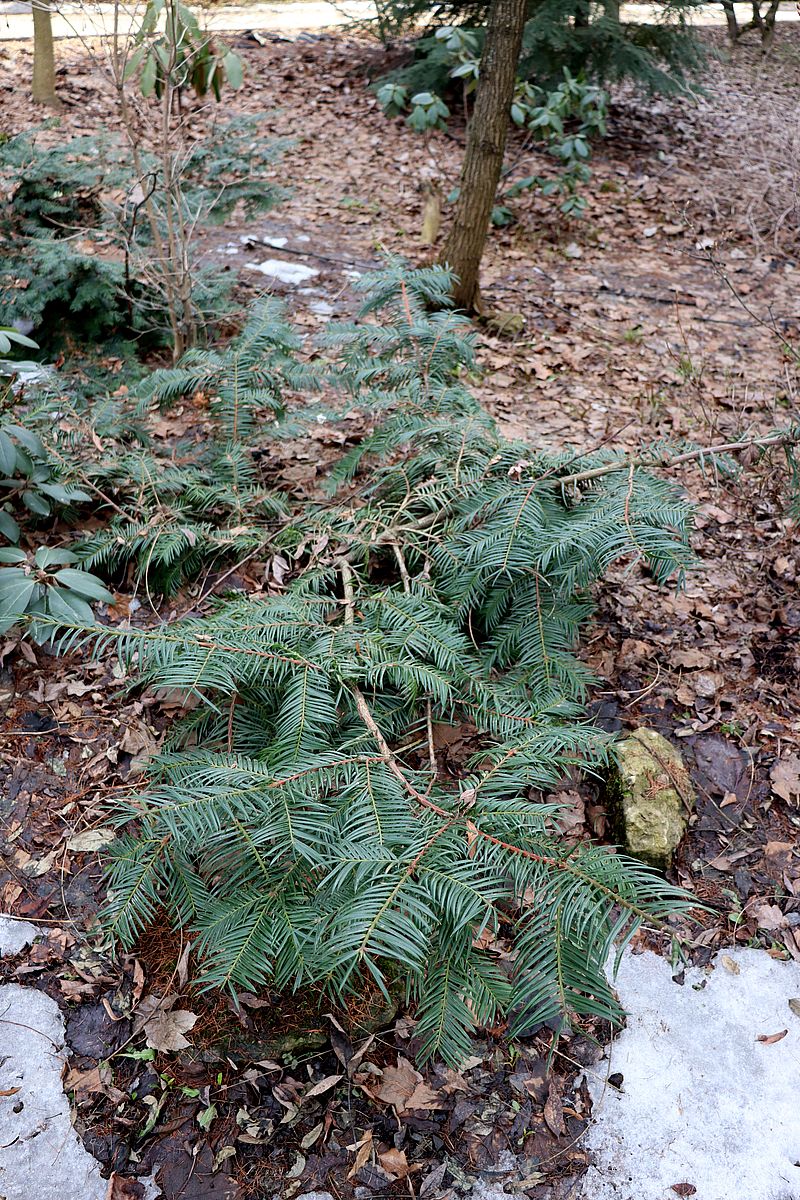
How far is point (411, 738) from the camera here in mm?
2422

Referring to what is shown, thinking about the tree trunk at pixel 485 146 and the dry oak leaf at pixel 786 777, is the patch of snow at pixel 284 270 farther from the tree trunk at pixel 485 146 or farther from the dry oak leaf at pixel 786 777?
the dry oak leaf at pixel 786 777

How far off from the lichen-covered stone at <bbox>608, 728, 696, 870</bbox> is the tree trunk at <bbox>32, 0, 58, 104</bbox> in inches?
294

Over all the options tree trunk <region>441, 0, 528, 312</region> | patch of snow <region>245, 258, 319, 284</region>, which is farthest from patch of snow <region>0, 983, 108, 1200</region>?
patch of snow <region>245, 258, 319, 284</region>

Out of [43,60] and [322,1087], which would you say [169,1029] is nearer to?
[322,1087]

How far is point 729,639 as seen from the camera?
10.2ft

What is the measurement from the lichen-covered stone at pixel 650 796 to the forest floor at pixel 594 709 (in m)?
0.12

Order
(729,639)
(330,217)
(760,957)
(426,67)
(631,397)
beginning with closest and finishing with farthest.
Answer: (760,957), (729,639), (631,397), (330,217), (426,67)

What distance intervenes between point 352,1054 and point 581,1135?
0.58 m

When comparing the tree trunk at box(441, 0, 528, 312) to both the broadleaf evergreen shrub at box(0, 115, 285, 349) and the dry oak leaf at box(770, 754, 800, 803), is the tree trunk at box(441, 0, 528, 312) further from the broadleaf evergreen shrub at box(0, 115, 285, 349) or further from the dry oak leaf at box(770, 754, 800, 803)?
the dry oak leaf at box(770, 754, 800, 803)

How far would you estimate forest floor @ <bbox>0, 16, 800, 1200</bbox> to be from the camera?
1.93 meters

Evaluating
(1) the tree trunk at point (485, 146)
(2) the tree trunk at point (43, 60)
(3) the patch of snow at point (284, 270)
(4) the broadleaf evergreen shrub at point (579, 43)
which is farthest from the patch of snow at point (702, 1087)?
(2) the tree trunk at point (43, 60)

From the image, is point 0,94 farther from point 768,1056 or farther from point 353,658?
point 768,1056

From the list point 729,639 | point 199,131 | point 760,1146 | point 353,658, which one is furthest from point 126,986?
point 199,131

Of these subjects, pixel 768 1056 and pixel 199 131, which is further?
pixel 199 131
